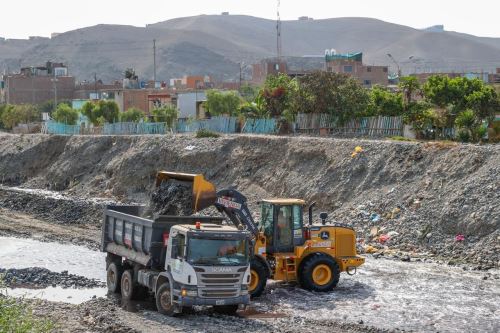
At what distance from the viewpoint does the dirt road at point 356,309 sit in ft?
66.9

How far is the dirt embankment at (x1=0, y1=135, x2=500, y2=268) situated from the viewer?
3353 cm

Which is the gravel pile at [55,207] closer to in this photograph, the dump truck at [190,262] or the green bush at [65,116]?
the dump truck at [190,262]

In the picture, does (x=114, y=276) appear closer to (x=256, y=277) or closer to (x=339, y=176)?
(x=256, y=277)

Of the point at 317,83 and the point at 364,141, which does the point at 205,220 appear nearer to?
the point at 364,141

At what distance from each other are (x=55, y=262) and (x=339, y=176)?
1669 cm

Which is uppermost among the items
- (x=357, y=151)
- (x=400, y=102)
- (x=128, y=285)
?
(x=400, y=102)

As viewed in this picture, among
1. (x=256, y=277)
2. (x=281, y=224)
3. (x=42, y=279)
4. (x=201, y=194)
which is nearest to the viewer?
(x=256, y=277)

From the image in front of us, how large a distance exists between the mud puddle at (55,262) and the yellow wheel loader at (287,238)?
435cm

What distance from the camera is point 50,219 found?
46.4 m

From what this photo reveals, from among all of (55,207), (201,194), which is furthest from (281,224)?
(55,207)

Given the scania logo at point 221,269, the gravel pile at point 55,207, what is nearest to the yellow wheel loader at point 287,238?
the scania logo at point 221,269

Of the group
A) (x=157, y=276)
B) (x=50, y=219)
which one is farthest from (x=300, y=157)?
(x=157, y=276)

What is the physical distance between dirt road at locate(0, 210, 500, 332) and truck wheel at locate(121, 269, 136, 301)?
30 cm

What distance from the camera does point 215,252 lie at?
794 inches
